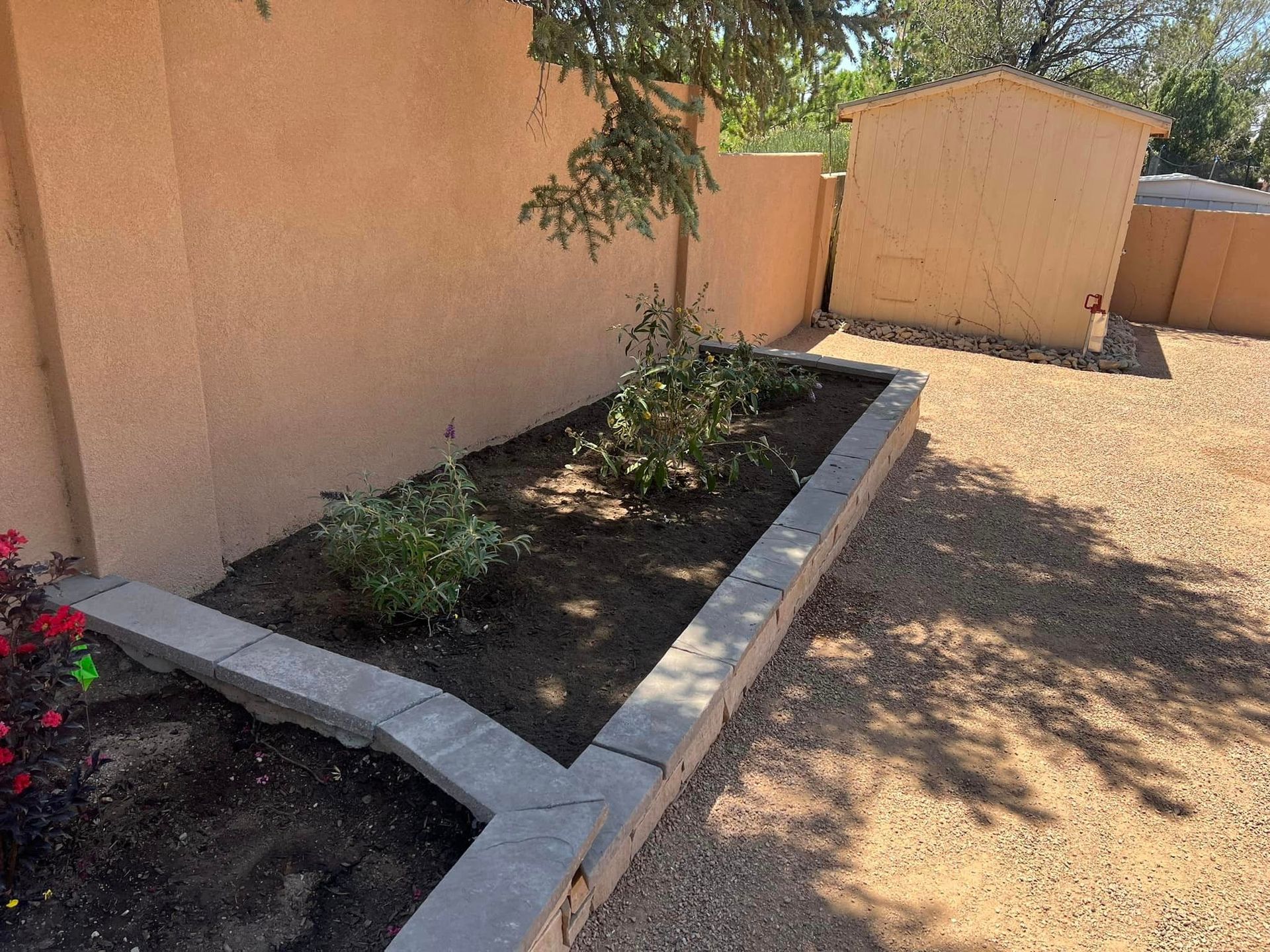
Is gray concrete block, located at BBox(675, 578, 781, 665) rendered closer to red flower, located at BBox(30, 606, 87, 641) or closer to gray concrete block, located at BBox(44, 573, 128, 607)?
red flower, located at BBox(30, 606, 87, 641)

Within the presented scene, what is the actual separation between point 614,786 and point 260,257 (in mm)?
2666

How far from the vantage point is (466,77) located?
4.83 m

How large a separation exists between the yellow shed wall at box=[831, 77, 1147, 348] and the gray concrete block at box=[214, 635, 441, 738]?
9.74 m

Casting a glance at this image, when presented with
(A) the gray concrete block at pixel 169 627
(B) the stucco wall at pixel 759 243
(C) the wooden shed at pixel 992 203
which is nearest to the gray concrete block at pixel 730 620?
(A) the gray concrete block at pixel 169 627

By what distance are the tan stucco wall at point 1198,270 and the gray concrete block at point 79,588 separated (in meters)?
12.9

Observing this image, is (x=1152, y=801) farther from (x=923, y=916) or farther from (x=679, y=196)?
(x=679, y=196)

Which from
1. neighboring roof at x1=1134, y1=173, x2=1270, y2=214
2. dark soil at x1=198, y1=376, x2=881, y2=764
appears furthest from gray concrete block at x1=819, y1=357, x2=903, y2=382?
neighboring roof at x1=1134, y1=173, x2=1270, y2=214

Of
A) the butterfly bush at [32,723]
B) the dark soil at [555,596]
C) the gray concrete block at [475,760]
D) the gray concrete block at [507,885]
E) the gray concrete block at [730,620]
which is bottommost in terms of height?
the dark soil at [555,596]

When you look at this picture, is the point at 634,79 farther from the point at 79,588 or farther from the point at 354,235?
the point at 79,588

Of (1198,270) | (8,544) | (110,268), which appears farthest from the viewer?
(1198,270)

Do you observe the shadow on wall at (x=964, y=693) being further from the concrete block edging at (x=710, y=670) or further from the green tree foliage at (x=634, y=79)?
the green tree foliage at (x=634, y=79)

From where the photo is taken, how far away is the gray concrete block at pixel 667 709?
271 centimetres

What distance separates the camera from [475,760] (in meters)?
2.45

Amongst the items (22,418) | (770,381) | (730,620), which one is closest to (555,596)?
(730,620)
